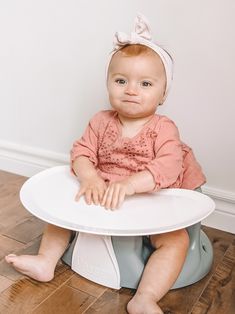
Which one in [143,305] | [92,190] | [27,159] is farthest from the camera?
[27,159]

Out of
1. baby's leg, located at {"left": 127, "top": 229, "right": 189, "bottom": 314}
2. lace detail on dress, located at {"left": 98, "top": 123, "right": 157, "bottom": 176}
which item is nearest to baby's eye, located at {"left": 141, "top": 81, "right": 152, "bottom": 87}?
lace detail on dress, located at {"left": 98, "top": 123, "right": 157, "bottom": 176}

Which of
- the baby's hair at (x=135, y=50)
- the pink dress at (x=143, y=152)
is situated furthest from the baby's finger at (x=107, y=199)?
the baby's hair at (x=135, y=50)

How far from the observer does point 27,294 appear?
0.78 m

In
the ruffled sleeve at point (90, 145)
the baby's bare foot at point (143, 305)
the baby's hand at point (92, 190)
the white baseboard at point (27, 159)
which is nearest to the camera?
the baby's bare foot at point (143, 305)

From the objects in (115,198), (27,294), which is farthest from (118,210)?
(27,294)

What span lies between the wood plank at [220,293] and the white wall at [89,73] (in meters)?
0.22

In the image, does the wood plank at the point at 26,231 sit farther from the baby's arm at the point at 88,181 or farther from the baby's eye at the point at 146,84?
the baby's eye at the point at 146,84

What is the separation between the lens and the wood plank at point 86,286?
2.61 ft

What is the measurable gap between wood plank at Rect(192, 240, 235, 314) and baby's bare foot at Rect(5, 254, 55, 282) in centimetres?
32

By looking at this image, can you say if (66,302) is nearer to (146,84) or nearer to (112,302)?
(112,302)

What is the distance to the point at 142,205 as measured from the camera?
31.4 inches

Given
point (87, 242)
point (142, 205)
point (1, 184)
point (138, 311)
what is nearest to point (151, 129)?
point (142, 205)

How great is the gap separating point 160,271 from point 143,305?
8 cm

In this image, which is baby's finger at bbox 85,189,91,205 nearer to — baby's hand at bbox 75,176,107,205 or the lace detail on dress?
baby's hand at bbox 75,176,107,205
